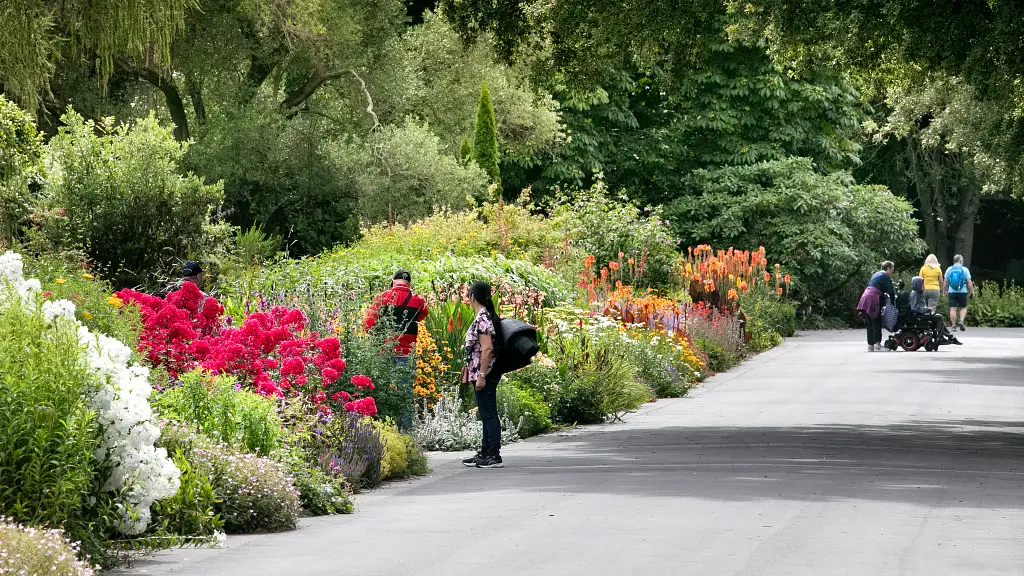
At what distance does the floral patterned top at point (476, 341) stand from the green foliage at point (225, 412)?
3.30 m

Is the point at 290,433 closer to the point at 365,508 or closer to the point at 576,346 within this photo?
the point at 365,508

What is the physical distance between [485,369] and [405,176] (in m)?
20.9

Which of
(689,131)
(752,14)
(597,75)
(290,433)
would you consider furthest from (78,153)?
(689,131)

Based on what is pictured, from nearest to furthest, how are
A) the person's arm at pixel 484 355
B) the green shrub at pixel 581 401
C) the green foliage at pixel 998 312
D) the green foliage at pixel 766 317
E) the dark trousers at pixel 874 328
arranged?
the person's arm at pixel 484 355 < the green shrub at pixel 581 401 < the dark trousers at pixel 874 328 < the green foliage at pixel 766 317 < the green foliage at pixel 998 312

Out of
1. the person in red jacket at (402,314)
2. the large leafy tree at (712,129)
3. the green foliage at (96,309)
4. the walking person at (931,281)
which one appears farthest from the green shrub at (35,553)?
the large leafy tree at (712,129)

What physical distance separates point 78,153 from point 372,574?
16.0 metres

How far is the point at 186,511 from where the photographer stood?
8945mm

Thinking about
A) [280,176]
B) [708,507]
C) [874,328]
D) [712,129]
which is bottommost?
[708,507]

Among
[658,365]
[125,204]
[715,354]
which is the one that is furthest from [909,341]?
[125,204]

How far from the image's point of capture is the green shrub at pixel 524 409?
1566 cm

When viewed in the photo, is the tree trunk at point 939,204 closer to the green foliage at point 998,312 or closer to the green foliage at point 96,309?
the green foliage at point 998,312

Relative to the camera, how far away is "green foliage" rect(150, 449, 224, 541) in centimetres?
886

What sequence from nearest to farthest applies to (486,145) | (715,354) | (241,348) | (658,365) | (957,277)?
(241,348)
(658,365)
(715,354)
(486,145)
(957,277)

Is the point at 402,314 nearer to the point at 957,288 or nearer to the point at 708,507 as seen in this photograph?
the point at 708,507
